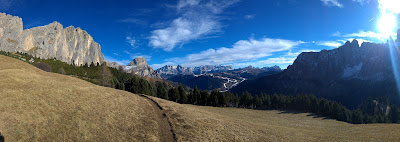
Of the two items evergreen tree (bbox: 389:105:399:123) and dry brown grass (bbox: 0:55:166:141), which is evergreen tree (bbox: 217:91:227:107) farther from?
evergreen tree (bbox: 389:105:399:123)

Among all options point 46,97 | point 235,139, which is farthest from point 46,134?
point 235,139

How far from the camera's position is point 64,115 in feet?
79.4

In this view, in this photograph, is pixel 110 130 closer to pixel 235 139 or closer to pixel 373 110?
pixel 235 139

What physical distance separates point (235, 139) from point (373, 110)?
20331cm

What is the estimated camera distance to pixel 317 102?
10169 centimetres

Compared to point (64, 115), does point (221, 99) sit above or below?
below

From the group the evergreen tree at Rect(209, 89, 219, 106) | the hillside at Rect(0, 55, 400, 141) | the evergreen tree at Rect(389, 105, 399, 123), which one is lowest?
the evergreen tree at Rect(389, 105, 399, 123)

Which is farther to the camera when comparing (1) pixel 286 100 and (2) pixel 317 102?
(1) pixel 286 100

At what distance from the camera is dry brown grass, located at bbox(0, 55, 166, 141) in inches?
793

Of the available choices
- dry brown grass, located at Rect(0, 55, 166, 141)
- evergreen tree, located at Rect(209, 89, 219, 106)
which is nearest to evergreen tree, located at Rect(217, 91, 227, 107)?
evergreen tree, located at Rect(209, 89, 219, 106)

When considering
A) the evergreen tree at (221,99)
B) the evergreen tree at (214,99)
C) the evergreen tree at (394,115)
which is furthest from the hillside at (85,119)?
the evergreen tree at (394,115)

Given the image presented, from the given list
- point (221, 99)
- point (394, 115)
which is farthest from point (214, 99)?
point (394, 115)

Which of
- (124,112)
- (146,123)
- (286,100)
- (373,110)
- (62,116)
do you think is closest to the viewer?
(62,116)

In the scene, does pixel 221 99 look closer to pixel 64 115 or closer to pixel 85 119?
pixel 85 119
